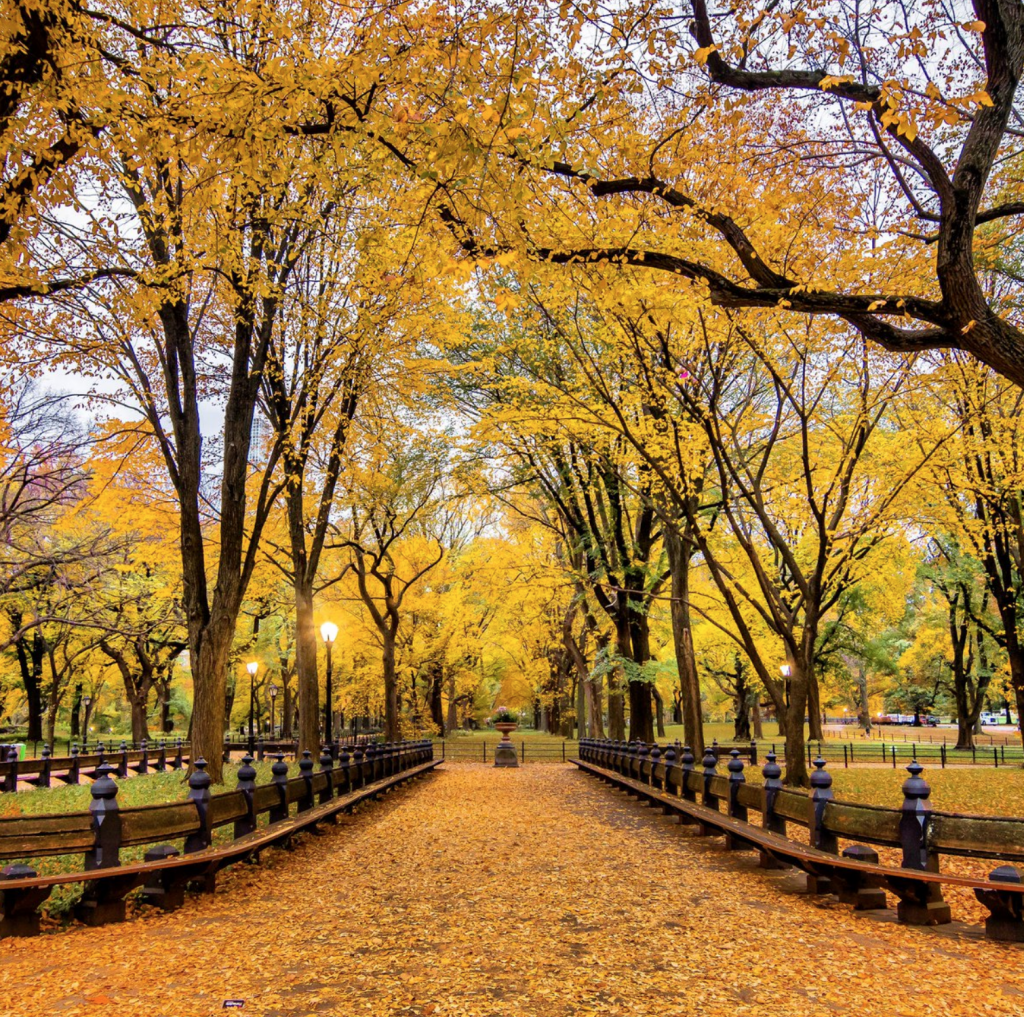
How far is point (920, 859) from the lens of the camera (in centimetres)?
524

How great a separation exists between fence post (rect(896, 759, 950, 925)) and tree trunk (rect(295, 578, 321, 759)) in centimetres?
1192

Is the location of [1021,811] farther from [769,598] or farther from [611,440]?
[611,440]

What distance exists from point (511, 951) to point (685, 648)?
11435 millimetres

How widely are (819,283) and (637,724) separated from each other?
1237cm

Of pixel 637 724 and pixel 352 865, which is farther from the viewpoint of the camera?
pixel 637 724

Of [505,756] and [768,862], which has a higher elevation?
[768,862]

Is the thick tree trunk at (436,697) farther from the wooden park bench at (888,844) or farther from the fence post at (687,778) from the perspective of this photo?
the wooden park bench at (888,844)

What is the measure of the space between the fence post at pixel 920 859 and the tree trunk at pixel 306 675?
39.1 ft

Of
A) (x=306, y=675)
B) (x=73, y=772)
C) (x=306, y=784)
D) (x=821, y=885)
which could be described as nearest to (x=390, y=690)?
(x=306, y=675)

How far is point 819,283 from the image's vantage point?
391 inches

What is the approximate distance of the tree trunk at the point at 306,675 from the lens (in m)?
15.4

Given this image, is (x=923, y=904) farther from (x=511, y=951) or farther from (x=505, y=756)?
(x=505, y=756)

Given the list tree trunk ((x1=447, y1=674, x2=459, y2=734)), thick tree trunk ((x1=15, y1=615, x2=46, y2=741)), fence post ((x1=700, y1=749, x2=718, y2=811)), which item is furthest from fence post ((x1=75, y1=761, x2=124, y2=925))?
tree trunk ((x1=447, y1=674, x2=459, y2=734))

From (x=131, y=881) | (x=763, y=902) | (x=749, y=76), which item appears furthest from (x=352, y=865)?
(x=749, y=76)
